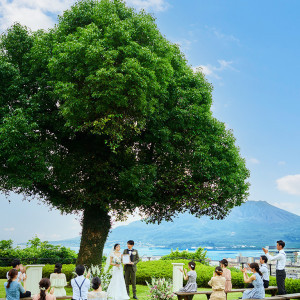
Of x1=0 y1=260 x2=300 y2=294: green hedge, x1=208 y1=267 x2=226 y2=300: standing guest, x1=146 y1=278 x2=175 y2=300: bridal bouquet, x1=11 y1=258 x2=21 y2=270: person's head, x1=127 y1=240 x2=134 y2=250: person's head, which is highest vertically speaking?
x1=127 y1=240 x2=134 y2=250: person's head

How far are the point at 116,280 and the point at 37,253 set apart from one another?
1418 cm

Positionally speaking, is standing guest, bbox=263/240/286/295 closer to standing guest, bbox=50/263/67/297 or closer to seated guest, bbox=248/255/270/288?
seated guest, bbox=248/255/270/288

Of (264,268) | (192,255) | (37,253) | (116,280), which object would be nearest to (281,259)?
(264,268)

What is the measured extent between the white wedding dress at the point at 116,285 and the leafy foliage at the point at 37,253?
11.5 m

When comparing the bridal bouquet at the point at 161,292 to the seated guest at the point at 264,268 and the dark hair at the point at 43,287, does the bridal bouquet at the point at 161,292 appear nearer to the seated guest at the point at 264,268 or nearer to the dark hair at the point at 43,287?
the seated guest at the point at 264,268

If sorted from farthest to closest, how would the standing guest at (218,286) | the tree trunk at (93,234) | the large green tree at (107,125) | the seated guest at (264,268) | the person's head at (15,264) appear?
the tree trunk at (93,234) → the large green tree at (107,125) → the seated guest at (264,268) → the standing guest at (218,286) → the person's head at (15,264)

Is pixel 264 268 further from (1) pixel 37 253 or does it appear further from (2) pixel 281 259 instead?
(1) pixel 37 253

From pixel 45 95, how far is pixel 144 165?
5779 mm

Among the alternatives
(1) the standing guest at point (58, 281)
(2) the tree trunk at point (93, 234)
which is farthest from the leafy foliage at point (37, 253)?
(1) the standing guest at point (58, 281)

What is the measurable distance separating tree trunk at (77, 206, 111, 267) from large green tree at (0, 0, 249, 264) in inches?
1.9

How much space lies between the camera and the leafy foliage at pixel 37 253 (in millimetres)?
23359

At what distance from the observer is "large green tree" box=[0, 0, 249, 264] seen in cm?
1409

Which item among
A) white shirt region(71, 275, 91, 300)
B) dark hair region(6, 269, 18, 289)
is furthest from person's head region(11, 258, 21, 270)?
white shirt region(71, 275, 91, 300)

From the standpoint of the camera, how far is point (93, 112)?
14344mm
